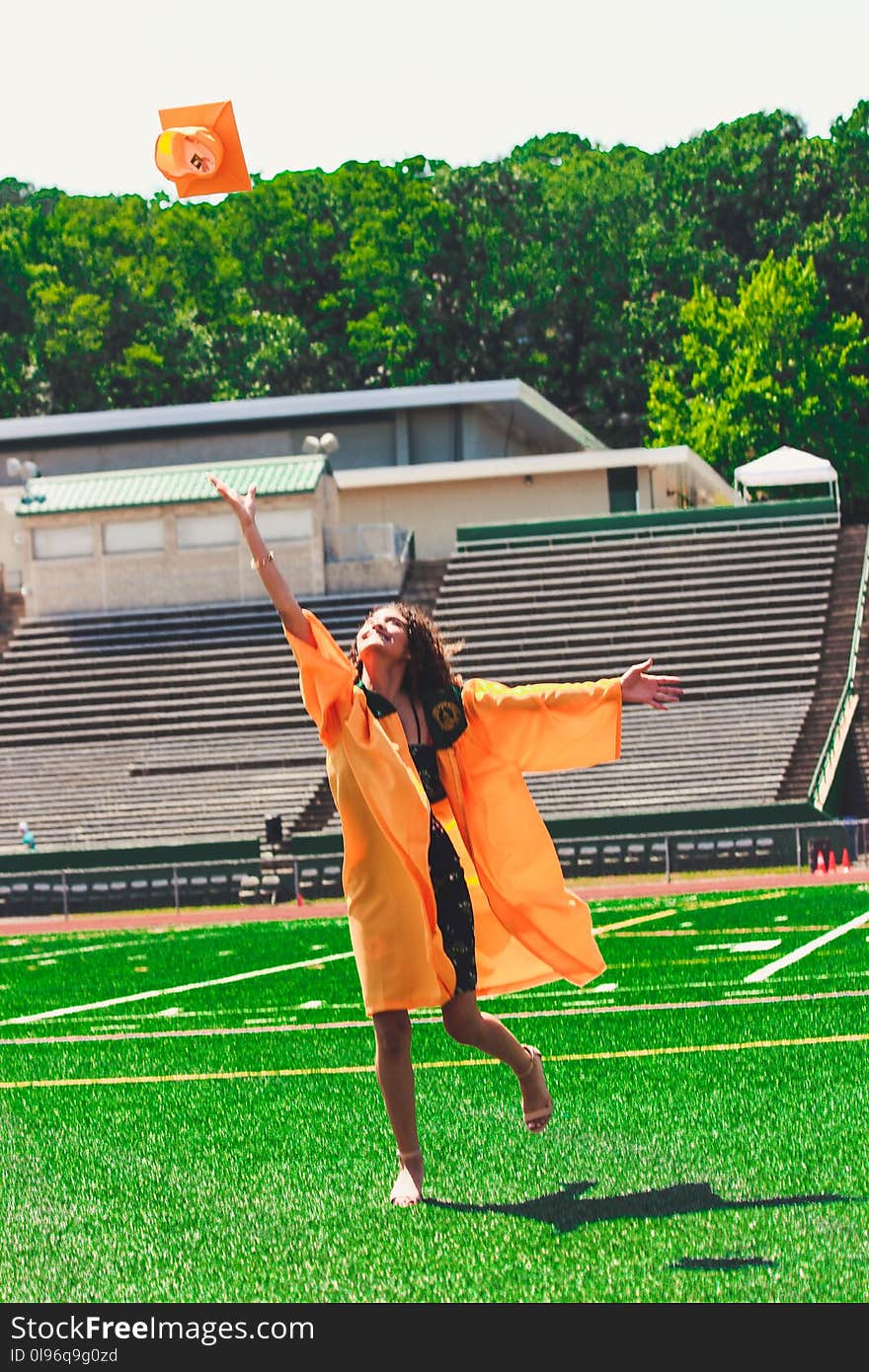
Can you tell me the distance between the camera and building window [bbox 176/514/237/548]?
160 ft

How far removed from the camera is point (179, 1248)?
651 cm

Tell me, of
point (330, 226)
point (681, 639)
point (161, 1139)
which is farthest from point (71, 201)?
point (161, 1139)

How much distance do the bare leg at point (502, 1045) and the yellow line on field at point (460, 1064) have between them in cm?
260

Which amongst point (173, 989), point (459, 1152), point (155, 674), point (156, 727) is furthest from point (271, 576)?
point (155, 674)

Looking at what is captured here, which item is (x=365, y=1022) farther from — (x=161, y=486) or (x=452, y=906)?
(x=161, y=486)

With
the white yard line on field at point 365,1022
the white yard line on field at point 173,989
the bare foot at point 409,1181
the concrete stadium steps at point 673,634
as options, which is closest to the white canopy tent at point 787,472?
the concrete stadium steps at point 673,634

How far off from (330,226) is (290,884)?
2267 inches

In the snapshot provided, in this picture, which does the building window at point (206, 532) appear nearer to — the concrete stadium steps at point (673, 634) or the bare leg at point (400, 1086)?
the concrete stadium steps at point (673, 634)

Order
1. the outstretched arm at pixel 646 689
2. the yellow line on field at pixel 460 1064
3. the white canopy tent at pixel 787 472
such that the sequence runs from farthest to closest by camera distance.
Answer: the white canopy tent at pixel 787 472 → the yellow line on field at pixel 460 1064 → the outstretched arm at pixel 646 689

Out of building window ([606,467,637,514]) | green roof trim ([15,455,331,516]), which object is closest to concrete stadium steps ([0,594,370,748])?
green roof trim ([15,455,331,516])

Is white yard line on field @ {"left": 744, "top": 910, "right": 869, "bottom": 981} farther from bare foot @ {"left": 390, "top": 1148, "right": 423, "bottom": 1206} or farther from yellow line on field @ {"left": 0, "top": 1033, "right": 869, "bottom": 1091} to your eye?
bare foot @ {"left": 390, "top": 1148, "right": 423, "bottom": 1206}

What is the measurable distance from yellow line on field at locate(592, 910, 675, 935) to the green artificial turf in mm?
5443

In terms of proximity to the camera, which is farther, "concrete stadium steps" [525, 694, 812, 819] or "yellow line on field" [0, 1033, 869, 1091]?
"concrete stadium steps" [525, 694, 812, 819]

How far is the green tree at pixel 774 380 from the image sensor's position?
6712 centimetres
